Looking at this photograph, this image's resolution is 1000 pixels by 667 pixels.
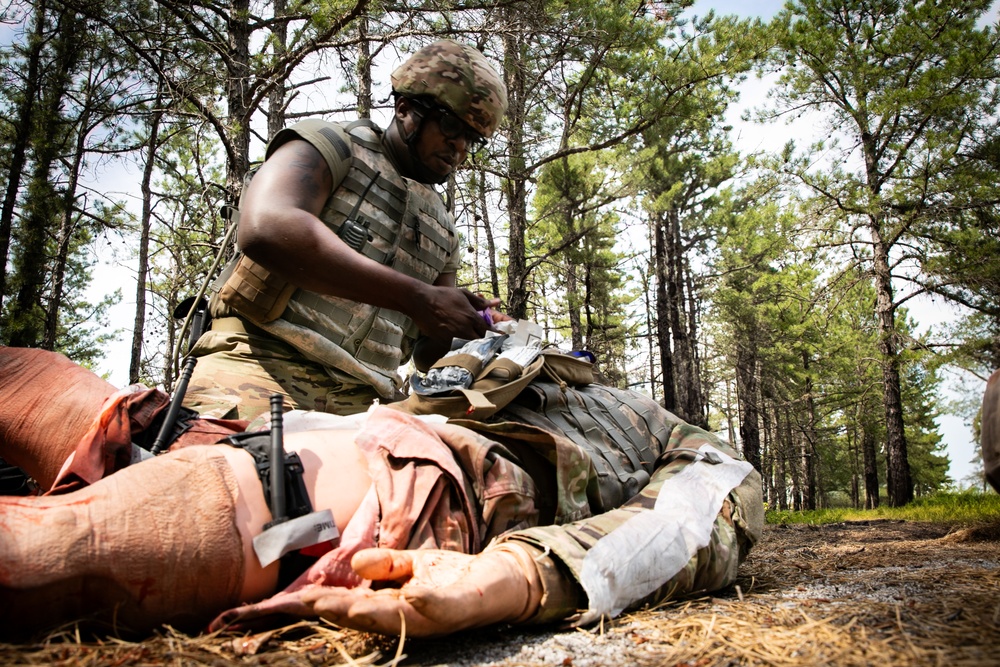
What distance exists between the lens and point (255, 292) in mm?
2471

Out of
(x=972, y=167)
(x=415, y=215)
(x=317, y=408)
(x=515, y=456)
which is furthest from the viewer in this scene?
(x=972, y=167)

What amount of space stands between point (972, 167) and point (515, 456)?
12.9 meters

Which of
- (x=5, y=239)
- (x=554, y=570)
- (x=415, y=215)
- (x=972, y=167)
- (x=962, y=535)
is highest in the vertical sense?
Answer: (x=972, y=167)

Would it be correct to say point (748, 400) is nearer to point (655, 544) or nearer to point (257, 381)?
point (257, 381)

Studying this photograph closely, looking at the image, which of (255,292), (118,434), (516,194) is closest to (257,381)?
(255,292)

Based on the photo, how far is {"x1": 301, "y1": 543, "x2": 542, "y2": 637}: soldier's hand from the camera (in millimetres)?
1153

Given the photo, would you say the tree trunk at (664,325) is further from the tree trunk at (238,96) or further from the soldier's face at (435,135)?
the soldier's face at (435,135)

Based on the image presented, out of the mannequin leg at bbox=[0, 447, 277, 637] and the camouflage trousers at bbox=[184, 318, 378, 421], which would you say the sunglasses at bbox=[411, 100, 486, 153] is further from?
the mannequin leg at bbox=[0, 447, 277, 637]

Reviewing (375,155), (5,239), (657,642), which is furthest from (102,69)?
(657,642)

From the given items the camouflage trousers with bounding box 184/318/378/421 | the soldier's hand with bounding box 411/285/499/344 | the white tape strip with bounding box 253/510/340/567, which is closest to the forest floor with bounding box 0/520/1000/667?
the white tape strip with bounding box 253/510/340/567

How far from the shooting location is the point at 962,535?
13.5 ft

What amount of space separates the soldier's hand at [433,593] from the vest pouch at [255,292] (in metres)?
1.40

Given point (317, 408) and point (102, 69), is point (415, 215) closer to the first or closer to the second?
point (317, 408)

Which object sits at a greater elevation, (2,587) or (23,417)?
(23,417)
